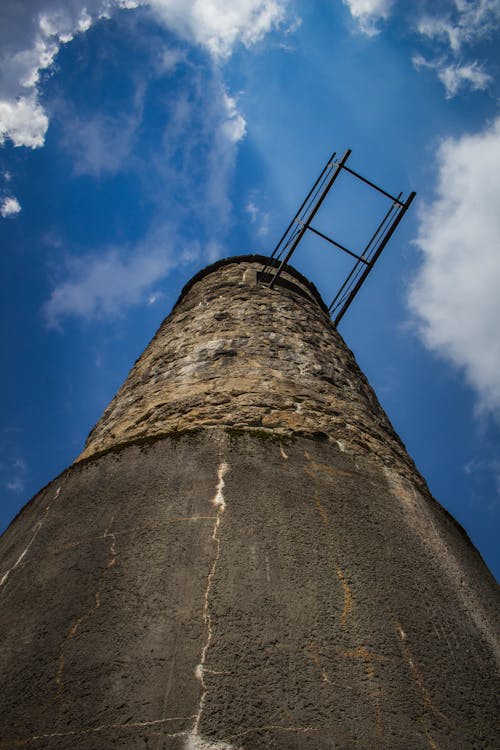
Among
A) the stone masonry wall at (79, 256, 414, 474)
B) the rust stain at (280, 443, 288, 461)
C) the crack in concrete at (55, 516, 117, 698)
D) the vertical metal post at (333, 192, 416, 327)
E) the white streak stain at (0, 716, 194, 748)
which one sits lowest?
the white streak stain at (0, 716, 194, 748)

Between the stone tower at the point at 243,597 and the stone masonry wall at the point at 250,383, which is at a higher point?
the stone masonry wall at the point at 250,383

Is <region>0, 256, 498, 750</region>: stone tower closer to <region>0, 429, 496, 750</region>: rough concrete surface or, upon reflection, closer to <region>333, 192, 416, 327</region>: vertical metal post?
<region>0, 429, 496, 750</region>: rough concrete surface

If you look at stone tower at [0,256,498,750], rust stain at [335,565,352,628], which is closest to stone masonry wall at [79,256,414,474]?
stone tower at [0,256,498,750]

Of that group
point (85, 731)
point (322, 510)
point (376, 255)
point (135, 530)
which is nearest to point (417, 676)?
point (322, 510)

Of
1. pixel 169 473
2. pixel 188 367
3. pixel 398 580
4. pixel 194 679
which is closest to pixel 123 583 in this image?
pixel 194 679

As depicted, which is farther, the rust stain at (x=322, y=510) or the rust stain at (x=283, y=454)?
the rust stain at (x=283, y=454)

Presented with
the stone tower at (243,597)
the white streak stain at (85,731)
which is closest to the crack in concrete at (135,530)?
the stone tower at (243,597)

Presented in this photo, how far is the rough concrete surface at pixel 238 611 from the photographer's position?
126 centimetres

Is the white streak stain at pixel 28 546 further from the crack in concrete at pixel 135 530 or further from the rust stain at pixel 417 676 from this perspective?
the rust stain at pixel 417 676

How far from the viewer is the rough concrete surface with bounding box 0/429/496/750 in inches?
49.5

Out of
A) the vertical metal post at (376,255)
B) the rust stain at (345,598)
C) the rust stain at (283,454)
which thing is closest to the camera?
the rust stain at (345,598)

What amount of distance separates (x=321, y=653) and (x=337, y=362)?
2.47 m

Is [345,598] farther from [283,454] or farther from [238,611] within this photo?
[283,454]

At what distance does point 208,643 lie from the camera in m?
1.39
